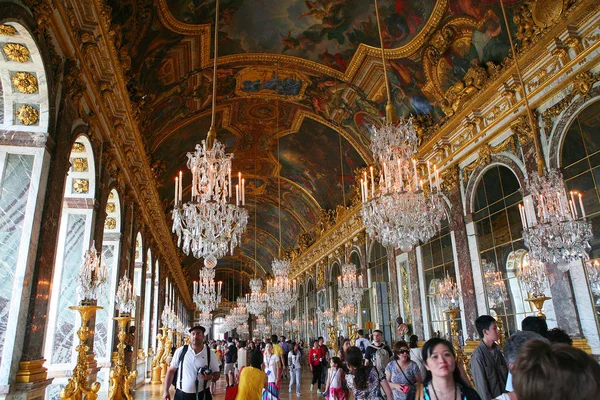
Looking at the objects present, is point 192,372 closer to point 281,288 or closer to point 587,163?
point 587,163

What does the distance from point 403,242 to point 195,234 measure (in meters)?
2.80

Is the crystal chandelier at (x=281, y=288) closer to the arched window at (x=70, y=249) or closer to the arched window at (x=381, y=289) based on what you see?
the arched window at (x=381, y=289)

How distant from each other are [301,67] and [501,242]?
771 cm

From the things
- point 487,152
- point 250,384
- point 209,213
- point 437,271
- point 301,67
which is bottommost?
point 250,384

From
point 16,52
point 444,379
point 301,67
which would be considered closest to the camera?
point 444,379

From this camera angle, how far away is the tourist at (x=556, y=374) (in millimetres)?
1252

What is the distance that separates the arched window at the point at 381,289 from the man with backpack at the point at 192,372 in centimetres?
1029

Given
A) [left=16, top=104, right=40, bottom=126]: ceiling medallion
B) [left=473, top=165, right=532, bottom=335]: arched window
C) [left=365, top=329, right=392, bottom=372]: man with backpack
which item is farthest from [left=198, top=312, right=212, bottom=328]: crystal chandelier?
[left=16, top=104, right=40, bottom=126]: ceiling medallion

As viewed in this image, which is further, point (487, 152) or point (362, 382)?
point (487, 152)

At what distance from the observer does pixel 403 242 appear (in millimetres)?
5762

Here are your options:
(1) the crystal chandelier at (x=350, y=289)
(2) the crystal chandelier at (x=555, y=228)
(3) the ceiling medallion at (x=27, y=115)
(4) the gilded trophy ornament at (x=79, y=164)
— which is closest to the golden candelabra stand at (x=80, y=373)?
(3) the ceiling medallion at (x=27, y=115)

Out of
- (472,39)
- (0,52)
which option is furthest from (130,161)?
(472,39)

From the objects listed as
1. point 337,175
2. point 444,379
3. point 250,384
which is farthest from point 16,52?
point 337,175

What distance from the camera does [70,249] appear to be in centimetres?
781
